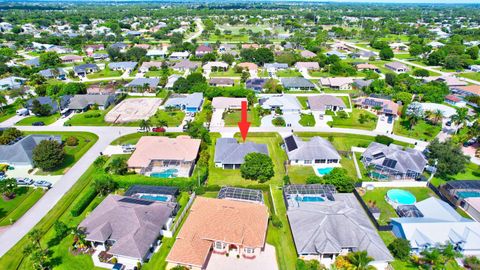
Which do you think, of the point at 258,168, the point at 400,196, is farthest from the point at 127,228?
the point at 400,196

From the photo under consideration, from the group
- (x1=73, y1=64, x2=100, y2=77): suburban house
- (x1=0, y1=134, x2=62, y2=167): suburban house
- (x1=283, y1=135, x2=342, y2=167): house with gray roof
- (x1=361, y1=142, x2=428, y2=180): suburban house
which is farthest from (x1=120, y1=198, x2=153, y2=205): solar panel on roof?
(x1=73, y1=64, x2=100, y2=77): suburban house

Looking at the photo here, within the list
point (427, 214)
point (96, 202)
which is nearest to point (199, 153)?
point (96, 202)

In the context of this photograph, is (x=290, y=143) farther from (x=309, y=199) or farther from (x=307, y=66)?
(x=307, y=66)

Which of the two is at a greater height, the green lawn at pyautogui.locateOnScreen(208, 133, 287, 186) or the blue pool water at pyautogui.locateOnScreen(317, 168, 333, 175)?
the green lawn at pyautogui.locateOnScreen(208, 133, 287, 186)

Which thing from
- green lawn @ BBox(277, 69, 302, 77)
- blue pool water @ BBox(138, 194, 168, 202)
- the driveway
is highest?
blue pool water @ BBox(138, 194, 168, 202)

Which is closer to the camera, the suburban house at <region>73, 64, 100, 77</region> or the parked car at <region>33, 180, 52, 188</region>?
the parked car at <region>33, 180, 52, 188</region>

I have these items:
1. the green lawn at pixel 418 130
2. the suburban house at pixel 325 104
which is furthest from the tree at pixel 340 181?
the suburban house at pixel 325 104

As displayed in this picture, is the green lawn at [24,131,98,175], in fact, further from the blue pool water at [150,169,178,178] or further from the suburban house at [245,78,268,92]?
the suburban house at [245,78,268,92]
